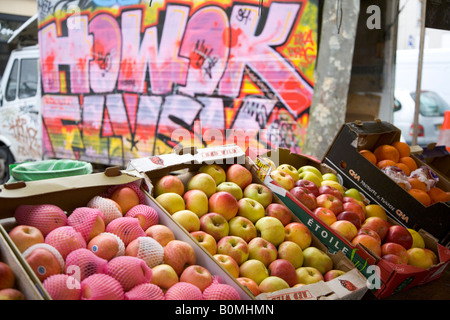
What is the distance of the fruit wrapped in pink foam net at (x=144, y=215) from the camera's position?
183cm

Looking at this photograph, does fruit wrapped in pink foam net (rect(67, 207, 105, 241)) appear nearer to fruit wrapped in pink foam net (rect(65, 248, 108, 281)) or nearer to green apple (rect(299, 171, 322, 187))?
fruit wrapped in pink foam net (rect(65, 248, 108, 281))

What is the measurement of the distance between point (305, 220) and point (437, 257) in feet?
2.49

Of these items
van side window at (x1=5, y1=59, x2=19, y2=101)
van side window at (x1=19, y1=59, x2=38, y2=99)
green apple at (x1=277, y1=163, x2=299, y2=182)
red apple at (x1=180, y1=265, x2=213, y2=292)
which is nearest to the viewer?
red apple at (x1=180, y1=265, x2=213, y2=292)

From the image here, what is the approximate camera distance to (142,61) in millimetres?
6684

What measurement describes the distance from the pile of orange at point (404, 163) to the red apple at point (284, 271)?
1149 millimetres

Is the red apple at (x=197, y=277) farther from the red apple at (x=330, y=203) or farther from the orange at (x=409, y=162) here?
the orange at (x=409, y=162)

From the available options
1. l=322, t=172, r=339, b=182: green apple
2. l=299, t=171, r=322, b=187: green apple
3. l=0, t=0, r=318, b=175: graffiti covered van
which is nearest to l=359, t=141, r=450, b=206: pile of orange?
l=322, t=172, r=339, b=182: green apple

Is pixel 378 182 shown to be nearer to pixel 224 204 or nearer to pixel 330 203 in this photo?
pixel 330 203

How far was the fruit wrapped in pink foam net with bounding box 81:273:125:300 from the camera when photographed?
1.32 m

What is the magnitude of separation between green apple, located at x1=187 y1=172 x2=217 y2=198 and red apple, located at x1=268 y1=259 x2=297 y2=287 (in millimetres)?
530

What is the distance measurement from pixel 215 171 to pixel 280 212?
0.43 metres

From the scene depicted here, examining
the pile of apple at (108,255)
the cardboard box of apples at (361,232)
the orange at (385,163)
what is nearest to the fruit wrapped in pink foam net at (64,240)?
the pile of apple at (108,255)

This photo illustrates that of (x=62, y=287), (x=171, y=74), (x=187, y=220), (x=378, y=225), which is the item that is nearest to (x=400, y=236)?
(x=378, y=225)

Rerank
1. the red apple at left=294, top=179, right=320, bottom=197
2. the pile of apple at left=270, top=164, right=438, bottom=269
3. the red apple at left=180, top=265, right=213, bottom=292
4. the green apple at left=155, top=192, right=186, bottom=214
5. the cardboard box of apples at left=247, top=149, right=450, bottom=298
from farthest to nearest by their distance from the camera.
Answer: the red apple at left=294, top=179, right=320, bottom=197 → the pile of apple at left=270, top=164, right=438, bottom=269 → the green apple at left=155, top=192, right=186, bottom=214 → the cardboard box of apples at left=247, top=149, right=450, bottom=298 → the red apple at left=180, top=265, right=213, bottom=292
